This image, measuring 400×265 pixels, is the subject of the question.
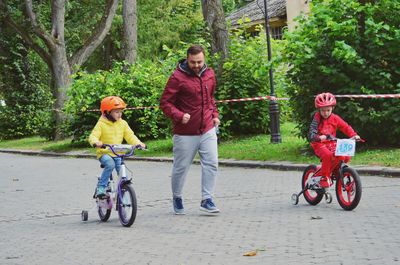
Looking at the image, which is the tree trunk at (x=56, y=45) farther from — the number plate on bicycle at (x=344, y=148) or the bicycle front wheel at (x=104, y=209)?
the number plate on bicycle at (x=344, y=148)

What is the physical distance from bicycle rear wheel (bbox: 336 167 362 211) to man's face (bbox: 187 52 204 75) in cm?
204

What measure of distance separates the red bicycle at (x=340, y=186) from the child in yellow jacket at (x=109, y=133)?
2.14m

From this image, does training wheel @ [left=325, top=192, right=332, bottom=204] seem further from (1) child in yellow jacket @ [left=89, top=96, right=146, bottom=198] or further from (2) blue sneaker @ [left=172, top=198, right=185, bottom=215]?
(1) child in yellow jacket @ [left=89, top=96, right=146, bottom=198]

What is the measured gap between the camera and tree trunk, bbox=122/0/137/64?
32.3 meters

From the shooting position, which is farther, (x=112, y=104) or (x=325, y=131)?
(x=325, y=131)

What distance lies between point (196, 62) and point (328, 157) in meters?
1.88

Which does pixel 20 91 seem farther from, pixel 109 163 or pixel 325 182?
pixel 325 182

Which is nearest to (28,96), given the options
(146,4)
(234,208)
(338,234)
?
(146,4)

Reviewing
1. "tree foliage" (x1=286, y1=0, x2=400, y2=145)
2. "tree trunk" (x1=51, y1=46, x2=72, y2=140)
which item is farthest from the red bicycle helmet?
"tree trunk" (x1=51, y1=46, x2=72, y2=140)

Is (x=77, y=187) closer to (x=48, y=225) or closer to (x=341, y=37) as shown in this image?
(x=48, y=225)

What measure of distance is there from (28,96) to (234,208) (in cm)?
3027

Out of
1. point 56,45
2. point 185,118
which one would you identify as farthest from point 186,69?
point 56,45

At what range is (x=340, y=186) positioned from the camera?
8.81m

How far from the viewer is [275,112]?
1881cm
